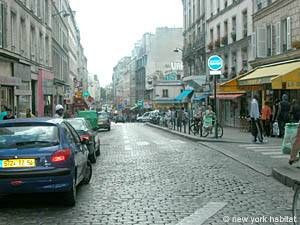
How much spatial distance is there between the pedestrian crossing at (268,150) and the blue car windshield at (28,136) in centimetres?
908

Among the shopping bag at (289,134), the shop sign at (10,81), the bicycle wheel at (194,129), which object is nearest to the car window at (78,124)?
the shopping bag at (289,134)

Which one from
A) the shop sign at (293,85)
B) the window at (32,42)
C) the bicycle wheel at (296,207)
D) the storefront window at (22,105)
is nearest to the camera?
the bicycle wheel at (296,207)

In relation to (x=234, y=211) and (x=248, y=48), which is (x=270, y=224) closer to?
(x=234, y=211)

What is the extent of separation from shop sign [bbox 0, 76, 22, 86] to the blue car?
1540 cm

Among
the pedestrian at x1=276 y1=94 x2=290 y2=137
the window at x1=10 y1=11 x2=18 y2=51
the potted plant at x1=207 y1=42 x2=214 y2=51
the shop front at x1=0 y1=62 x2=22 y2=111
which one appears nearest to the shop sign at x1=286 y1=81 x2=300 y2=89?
the pedestrian at x1=276 y1=94 x2=290 y2=137

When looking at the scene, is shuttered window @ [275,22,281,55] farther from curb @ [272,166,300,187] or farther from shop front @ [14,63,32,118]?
curb @ [272,166,300,187]

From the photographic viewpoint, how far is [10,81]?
25.5m

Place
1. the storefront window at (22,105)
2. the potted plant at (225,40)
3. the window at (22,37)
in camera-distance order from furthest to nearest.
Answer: the potted plant at (225,40)
the window at (22,37)
the storefront window at (22,105)

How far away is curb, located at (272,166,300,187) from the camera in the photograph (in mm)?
10930

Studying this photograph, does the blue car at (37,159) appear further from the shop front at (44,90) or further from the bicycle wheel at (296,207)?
the shop front at (44,90)

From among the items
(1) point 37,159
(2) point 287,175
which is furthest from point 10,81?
(1) point 37,159

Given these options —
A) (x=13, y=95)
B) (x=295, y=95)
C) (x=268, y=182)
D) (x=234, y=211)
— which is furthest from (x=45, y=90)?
(x=234, y=211)

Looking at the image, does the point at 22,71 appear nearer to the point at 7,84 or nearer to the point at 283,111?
the point at 7,84

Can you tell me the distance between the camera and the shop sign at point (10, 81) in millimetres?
24295
